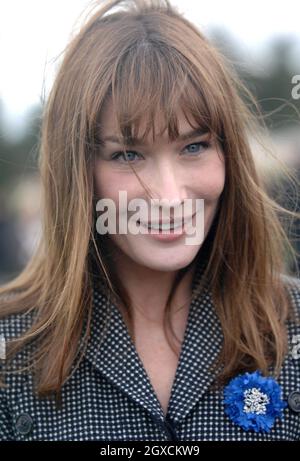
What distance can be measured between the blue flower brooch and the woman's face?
40 centimetres

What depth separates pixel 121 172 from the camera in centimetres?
201

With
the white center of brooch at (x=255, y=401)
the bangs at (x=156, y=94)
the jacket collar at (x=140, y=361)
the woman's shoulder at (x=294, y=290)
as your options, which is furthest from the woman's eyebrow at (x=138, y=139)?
the white center of brooch at (x=255, y=401)

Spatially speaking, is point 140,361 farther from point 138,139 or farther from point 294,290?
point 138,139

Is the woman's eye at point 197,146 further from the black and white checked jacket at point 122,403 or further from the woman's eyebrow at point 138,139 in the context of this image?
the black and white checked jacket at point 122,403

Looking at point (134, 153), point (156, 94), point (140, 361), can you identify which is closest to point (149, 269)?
point (140, 361)

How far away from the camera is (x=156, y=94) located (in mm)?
1953

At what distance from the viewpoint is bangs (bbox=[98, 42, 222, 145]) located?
195 cm

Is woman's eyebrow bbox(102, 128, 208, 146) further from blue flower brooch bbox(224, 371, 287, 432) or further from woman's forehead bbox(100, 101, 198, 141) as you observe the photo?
blue flower brooch bbox(224, 371, 287, 432)

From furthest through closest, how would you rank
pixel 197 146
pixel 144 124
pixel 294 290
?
pixel 294 290
pixel 197 146
pixel 144 124

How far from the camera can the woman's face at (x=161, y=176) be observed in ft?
6.51

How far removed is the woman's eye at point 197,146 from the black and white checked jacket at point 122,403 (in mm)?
535

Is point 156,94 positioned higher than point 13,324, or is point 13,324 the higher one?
point 156,94

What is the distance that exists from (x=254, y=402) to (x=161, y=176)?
687 mm

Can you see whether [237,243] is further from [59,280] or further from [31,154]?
[31,154]
